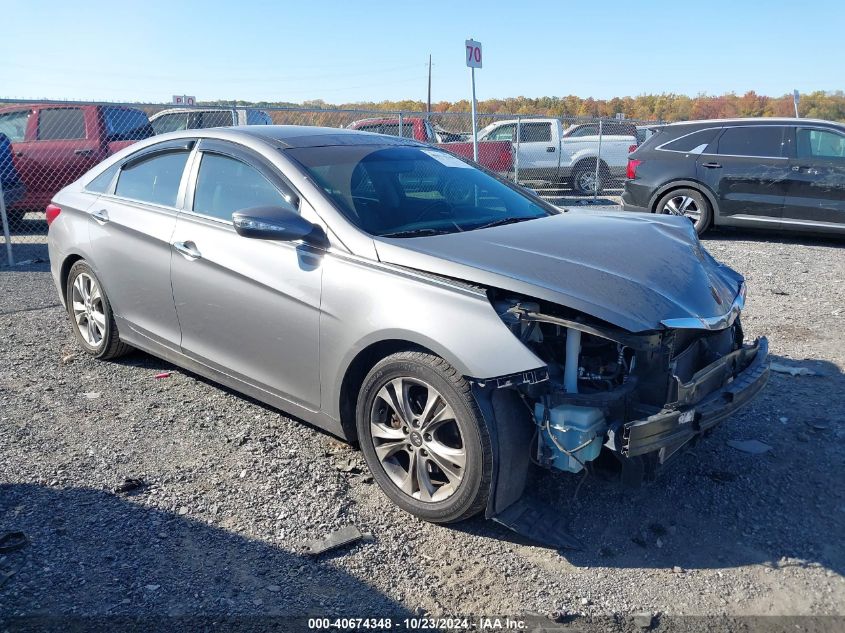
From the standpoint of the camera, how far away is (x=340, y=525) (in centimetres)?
333

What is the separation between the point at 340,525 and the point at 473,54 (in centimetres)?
954

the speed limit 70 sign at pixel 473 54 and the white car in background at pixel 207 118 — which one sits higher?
the speed limit 70 sign at pixel 473 54

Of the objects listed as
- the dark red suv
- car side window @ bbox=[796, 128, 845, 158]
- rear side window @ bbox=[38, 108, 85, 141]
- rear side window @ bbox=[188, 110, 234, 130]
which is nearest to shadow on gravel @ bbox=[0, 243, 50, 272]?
the dark red suv

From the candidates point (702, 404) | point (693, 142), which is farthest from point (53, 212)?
point (693, 142)

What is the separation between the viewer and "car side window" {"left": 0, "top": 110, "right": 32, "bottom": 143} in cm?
1174

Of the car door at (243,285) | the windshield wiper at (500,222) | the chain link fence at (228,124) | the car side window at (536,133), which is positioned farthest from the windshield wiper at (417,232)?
the car side window at (536,133)

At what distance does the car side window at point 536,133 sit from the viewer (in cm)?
1677

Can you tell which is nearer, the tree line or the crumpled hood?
the crumpled hood

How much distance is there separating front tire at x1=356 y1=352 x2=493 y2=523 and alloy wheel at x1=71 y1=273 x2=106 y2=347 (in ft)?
8.76

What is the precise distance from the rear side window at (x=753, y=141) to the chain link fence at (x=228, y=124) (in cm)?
396

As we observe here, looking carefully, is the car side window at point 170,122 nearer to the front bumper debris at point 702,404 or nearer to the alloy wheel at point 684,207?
the alloy wheel at point 684,207

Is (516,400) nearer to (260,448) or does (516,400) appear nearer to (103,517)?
(260,448)

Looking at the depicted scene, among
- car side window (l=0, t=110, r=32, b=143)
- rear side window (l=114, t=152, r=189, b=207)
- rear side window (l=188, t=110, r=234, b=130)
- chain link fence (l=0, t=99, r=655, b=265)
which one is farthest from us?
rear side window (l=188, t=110, r=234, b=130)

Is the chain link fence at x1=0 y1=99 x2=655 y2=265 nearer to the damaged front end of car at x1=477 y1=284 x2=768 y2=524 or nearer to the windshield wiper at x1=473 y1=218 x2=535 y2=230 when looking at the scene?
the windshield wiper at x1=473 y1=218 x2=535 y2=230
